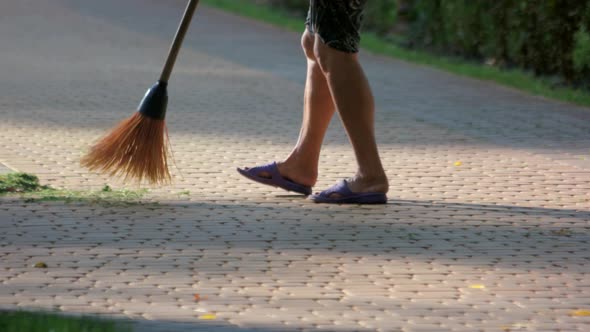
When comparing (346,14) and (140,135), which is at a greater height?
(346,14)

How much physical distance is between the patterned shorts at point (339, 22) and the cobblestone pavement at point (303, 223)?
0.78 metres

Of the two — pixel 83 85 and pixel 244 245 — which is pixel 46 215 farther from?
pixel 83 85

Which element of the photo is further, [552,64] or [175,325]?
[552,64]

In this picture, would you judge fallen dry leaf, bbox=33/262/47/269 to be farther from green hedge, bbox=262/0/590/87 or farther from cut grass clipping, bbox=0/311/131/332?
green hedge, bbox=262/0/590/87

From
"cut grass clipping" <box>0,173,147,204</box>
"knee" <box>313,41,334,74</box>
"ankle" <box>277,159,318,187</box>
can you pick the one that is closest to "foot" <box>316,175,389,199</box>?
"ankle" <box>277,159,318,187</box>

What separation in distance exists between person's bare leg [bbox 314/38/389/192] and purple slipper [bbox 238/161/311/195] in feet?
1.03

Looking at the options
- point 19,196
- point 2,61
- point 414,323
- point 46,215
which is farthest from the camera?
point 2,61

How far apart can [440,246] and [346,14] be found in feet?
4.04

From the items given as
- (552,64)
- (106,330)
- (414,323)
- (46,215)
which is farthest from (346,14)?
(552,64)

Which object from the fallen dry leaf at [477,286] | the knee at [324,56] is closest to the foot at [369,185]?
the knee at [324,56]

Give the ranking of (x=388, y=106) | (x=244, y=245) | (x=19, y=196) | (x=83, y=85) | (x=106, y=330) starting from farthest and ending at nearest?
(x=83, y=85) < (x=388, y=106) < (x=19, y=196) < (x=244, y=245) < (x=106, y=330)

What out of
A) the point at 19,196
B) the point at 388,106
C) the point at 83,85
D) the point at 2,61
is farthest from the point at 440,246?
the point at 2,61

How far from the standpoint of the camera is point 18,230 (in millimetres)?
5254

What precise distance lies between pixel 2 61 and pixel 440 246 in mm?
7465
